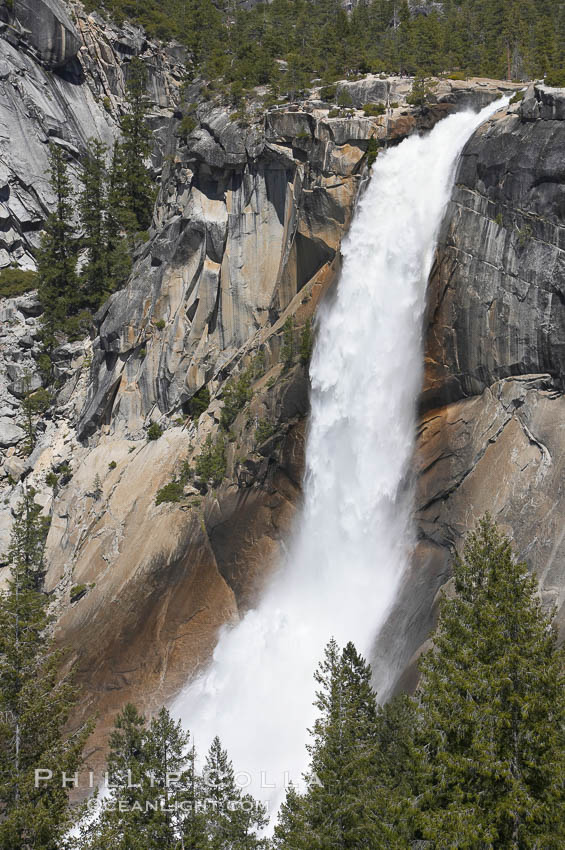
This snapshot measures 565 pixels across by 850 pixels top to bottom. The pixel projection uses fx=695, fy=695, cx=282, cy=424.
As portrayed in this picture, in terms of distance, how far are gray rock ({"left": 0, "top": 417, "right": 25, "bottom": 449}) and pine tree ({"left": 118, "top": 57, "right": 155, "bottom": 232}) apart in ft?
67.7

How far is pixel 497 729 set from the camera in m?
13.2

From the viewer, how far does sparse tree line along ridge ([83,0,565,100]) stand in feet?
160

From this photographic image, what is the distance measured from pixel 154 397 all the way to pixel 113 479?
6775 mm

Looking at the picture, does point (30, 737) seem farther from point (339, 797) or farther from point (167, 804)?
point (339, 797)

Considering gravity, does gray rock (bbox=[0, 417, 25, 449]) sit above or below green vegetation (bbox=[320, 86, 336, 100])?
below

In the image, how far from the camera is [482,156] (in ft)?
100

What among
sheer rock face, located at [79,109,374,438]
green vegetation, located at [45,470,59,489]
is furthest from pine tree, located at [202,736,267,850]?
green vegetation, located at [45,470,59,489]

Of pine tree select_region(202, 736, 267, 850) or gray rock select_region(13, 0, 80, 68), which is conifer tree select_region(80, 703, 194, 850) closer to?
pine tree select_region(202, 736, 267, 850)

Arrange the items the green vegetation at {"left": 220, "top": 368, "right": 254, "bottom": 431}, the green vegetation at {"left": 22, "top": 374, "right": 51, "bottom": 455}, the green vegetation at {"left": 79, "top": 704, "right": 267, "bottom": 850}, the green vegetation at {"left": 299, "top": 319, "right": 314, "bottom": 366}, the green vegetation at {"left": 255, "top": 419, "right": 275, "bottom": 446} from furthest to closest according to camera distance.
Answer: the green vegetation at {"left": 22, "top": 374, "right": 51, "bottom": 455} < the green vegetation at {"left": 220, "top": 368, "right": 254, "bottom": 431} < the green vegetation at {"left": 299, "top": 319, "right": 314, "bottom": 366} < the green vegetation at {"left": 255, "top": 419, "right": 275, "bottom": 446} < the green vegetation at {"left": 79, "top": 704, "right": 267, "bottom": 850}

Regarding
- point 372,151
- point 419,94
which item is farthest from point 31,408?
point 419,94

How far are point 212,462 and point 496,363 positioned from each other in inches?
740

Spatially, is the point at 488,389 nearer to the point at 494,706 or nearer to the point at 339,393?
the point at 339,393

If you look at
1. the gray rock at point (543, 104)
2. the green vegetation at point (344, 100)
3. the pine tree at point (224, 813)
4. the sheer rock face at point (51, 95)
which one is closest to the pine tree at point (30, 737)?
the pine tree at point (224, 813)

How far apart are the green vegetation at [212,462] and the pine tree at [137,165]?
29.4 m
